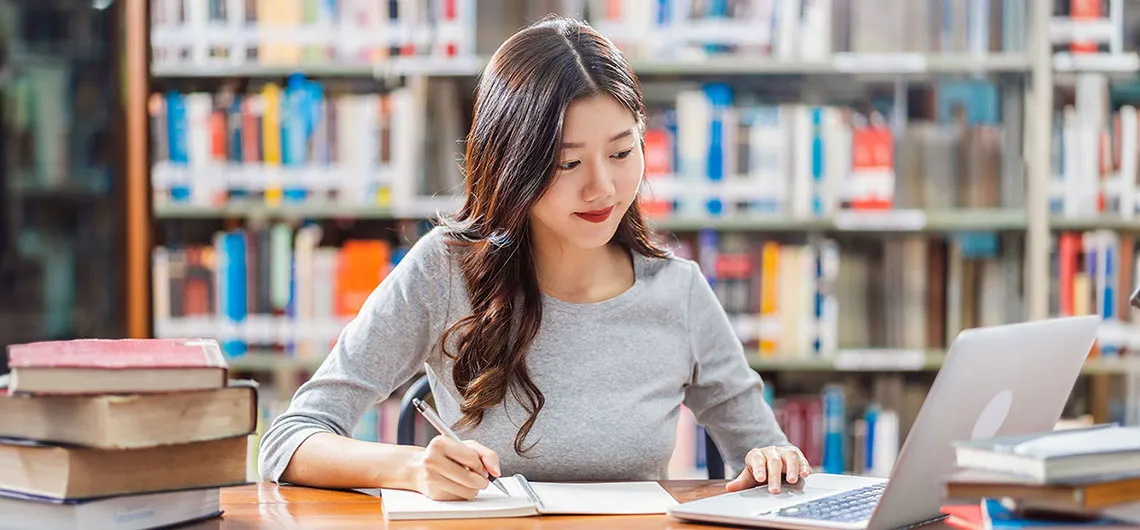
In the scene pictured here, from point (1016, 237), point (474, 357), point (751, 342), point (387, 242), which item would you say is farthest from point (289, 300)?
point (1016, 237)

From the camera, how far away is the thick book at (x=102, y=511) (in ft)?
3.20

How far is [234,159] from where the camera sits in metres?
2.75

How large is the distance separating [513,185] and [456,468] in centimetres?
→ 39

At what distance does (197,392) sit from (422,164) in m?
1.79

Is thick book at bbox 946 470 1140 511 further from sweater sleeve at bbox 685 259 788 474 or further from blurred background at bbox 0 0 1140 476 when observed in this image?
blurred background at bbox 0 0 1140 476

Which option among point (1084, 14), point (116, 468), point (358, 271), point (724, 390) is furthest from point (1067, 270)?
point (116, 468)

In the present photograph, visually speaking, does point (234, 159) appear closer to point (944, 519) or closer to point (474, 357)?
point (474, 357)

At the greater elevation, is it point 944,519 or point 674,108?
point 674,108

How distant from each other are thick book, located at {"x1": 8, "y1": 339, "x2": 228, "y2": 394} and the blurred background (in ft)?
5.42

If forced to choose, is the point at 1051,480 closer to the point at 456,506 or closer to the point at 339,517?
the point at 456,506

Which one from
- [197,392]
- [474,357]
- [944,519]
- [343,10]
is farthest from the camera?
[343,10]

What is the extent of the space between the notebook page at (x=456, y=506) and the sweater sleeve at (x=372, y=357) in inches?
7.8

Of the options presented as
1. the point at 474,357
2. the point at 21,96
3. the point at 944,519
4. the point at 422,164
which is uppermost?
the point at 21,96

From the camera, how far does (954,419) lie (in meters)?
0.97
